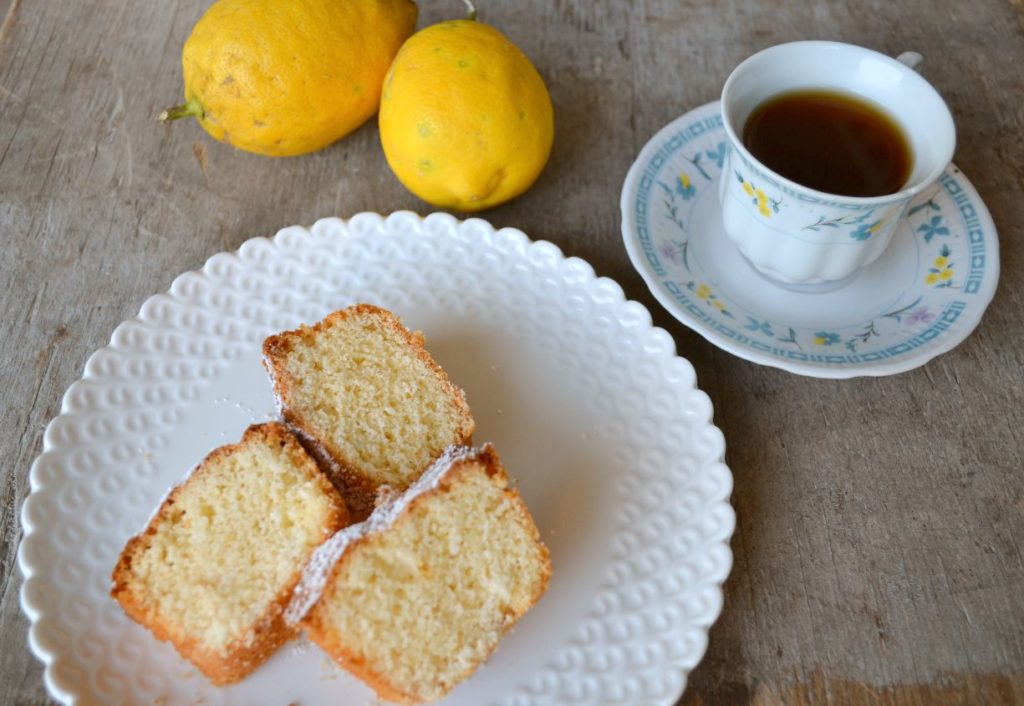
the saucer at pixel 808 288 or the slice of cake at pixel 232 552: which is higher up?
the slice of cake at pixel 232 552

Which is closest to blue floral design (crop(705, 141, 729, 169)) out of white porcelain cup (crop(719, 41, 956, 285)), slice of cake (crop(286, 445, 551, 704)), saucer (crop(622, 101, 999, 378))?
saucer (crop(622, 101, 999, 378))

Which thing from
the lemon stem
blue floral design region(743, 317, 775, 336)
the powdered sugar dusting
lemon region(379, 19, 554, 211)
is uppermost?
the lemon stem

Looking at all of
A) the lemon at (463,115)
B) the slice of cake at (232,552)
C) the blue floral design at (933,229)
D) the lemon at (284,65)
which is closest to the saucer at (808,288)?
the blue floral design at (933,229)

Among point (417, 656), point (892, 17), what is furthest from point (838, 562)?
point (892, 17)

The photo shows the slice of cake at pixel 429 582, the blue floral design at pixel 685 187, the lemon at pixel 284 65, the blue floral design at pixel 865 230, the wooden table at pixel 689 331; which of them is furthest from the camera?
the blue floral design at pixel 685 187

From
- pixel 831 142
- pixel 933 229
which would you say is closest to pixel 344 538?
pixel 831 142

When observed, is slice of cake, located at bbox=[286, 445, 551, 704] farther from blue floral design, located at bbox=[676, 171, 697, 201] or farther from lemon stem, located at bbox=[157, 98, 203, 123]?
lemon stem, located at bbox=[157, 98, 203, 123]

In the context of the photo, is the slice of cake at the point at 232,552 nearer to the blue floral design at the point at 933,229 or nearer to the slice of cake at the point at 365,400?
the slice of cake at the point at 365,400
